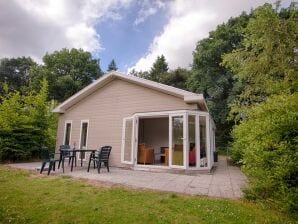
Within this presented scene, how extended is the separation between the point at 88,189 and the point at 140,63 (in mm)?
35337

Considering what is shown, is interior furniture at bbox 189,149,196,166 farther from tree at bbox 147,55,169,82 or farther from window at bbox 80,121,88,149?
tree at bbox 147,55,169,82

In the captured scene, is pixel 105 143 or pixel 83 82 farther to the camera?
pixel 83 82

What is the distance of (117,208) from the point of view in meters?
4.05

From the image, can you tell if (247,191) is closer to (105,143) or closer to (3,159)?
(105,143)

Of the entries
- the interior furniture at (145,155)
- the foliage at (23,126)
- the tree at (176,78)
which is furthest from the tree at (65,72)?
the interior furniture at (145,155)

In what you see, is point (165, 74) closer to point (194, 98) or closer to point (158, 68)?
point (158, 68)

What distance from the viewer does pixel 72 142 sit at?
11859 mm

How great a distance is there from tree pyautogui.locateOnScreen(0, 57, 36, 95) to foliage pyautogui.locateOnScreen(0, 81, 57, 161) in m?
27.3

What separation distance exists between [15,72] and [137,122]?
35722 millimetres

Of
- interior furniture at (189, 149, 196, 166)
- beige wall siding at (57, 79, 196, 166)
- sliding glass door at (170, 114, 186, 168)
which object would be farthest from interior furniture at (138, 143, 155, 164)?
interior furniture at (189, 149, 196, 166)

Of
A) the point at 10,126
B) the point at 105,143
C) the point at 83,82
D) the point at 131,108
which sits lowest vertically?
the point at 105,143

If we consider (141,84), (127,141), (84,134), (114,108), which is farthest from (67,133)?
(141,84)

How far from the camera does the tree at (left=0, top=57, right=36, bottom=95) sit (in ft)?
116

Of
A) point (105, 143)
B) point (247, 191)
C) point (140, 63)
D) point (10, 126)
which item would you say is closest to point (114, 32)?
point (105, 143)
